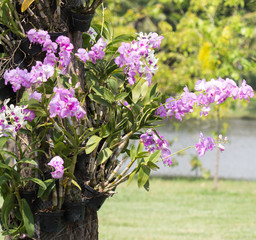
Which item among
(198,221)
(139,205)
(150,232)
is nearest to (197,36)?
(139,205)

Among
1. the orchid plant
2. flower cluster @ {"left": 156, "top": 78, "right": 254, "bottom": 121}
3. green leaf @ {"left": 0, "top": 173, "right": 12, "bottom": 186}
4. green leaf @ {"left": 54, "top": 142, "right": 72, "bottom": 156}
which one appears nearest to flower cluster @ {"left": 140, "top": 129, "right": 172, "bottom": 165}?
the orchid plant

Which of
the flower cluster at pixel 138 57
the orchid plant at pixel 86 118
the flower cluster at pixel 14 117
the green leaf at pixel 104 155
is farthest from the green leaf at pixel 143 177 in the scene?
the flower cluster at pixel 14 117

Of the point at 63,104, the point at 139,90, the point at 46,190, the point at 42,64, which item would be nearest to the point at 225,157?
the point at 139,90

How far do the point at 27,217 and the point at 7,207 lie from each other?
9 centimetres

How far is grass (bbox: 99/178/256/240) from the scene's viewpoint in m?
5.38

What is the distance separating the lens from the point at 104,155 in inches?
86.5

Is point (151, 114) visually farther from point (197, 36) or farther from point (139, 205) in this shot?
point (197, 36)

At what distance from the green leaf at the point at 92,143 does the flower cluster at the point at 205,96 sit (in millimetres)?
297

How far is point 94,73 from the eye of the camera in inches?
94.1

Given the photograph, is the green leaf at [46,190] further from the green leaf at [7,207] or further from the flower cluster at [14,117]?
the flower cluster at [14,117]

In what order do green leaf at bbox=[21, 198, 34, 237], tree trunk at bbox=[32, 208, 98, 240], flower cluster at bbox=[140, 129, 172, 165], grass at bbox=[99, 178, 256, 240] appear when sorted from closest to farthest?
1. green leaf at bbox=[21, 198, 34, 237]
2. tree trunk at bbox=[32, 208, 98, 240]
3. flower cluster at bbox=[140, 129, 172, 165]
4. grass at bbox=[99, 178, 256, 240]

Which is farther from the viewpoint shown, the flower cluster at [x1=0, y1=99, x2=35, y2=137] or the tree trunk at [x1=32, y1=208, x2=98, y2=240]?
the tree trunk at [x1=32, y1=208, x2=98, y2=240]

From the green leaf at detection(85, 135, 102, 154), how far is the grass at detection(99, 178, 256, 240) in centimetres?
300

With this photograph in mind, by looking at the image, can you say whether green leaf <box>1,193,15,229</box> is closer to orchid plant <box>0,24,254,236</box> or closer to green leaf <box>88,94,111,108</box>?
orchid plant <box>0,24,254,236</box>
